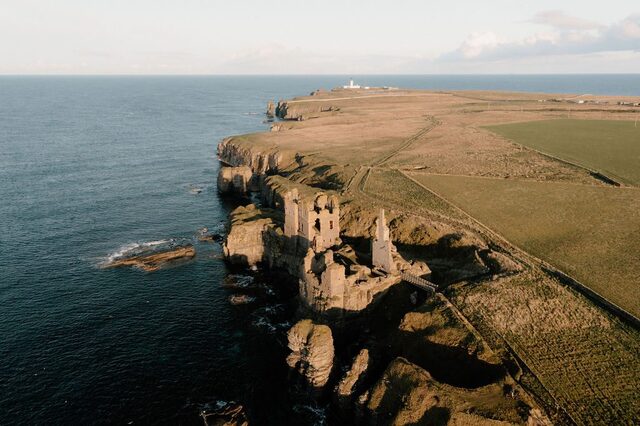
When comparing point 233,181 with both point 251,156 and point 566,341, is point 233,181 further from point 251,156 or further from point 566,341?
point 566,341

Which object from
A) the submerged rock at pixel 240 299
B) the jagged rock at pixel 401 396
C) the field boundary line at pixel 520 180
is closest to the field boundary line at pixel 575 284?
the jagged rock at pixel 401 396

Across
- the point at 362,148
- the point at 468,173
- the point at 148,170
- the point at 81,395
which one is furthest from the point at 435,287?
the point at 148,170

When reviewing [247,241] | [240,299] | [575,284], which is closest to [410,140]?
[247,241]

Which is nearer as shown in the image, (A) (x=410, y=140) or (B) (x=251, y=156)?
(B) (x=251, y=156)

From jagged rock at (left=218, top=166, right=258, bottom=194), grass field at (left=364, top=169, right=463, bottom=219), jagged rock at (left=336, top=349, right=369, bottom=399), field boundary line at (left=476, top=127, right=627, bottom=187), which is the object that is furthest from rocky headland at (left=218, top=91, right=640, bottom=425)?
jagged rock at (left=218, top=166, right=258, bottom=194)

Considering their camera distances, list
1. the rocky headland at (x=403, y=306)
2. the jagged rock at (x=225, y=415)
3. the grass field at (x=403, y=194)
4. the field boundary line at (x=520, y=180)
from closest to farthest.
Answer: the rocky headland at (x=403, y=306), the jagged rock at (x=225, y=415), the grass field at (x=403, y=194), the field boundary line at (x=520, y=180)

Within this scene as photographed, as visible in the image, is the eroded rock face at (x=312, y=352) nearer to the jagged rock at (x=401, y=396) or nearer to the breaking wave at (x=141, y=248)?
the jagged rock at (x=401, y=396)
